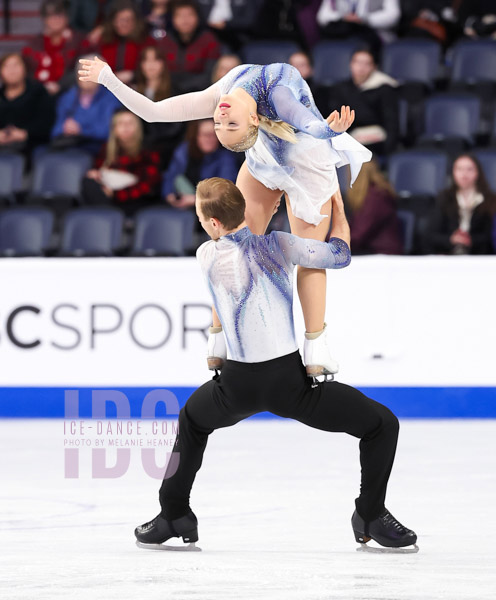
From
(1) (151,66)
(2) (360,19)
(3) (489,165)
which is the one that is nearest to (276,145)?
(3) (489,165)

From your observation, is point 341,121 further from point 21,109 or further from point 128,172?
point 21,109

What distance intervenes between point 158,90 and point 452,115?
2241 millimetres

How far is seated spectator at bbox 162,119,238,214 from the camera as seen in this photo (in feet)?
28.8

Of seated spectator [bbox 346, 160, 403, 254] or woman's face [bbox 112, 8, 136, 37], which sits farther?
woman's face [bbox 112, 8, 136, 37]

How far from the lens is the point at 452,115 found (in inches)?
365

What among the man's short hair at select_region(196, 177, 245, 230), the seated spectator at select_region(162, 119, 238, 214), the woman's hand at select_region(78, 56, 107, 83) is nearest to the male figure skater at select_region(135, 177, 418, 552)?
the man's short hair at select_region(196, 177, 245, 230)

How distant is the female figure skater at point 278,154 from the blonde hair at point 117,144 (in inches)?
193

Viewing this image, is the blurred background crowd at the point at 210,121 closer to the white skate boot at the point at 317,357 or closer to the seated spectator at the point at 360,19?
→ the seated spectator at the point at 360,19

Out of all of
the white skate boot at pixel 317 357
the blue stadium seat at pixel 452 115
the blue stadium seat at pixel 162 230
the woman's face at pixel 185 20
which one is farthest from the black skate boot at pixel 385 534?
the woman's face at pixel 185 20

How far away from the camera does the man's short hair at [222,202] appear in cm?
376

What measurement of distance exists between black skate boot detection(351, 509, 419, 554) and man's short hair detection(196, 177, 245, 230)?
3.50ft

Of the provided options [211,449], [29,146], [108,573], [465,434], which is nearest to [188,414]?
[108,573]

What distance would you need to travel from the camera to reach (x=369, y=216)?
26.7ft

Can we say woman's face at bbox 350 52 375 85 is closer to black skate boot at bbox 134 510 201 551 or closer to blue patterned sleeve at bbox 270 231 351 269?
blue patterned sleeve at bbox 270 231 351 269
